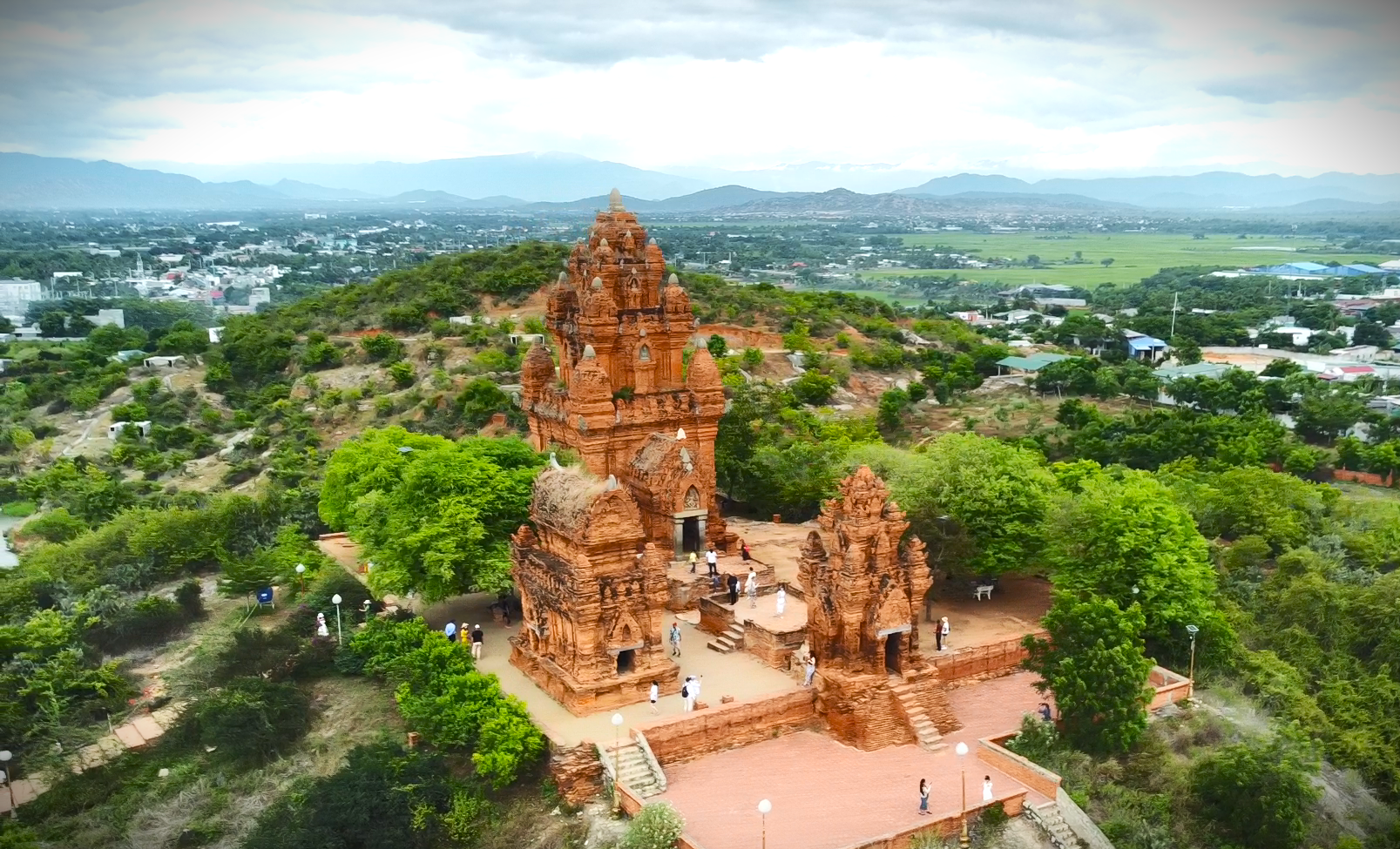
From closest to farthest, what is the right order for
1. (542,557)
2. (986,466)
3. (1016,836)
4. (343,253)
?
(1016,836)
(542,557)
(986,466)
(343,253)

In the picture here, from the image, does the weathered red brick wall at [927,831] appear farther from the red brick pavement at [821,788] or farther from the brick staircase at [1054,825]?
the brick staircase at [1054,825]

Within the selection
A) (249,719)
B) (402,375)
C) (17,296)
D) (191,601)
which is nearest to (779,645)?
(249,719)

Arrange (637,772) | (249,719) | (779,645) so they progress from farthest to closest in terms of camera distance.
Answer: (779,645), (249,719), (637,772)

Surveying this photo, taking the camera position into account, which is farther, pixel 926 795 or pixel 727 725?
pixel 727 725

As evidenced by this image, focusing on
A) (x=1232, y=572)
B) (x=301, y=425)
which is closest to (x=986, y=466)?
(x=1232, y=572)

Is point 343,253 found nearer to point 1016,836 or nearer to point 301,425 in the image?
point 301,425

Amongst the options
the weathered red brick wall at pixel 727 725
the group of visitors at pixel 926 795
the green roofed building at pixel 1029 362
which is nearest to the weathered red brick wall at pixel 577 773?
the weathered red brick wall at pixel 727 725

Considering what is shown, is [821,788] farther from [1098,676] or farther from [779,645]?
[1098,676]
